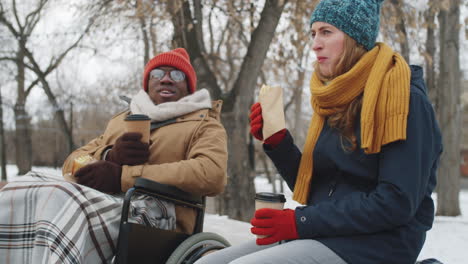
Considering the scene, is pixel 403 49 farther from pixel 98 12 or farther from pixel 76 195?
pixel 76 195

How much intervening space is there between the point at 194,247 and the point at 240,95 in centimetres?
434

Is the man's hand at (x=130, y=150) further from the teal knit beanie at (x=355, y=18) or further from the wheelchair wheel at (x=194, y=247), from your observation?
the teal knit beanie at (x=355, y=18)

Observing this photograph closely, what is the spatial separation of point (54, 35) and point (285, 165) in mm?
11208

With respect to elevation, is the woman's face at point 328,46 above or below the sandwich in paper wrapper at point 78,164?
above

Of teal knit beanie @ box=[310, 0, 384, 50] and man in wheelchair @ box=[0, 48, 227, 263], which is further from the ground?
teal knit beanie @ box=[310, 0, 384, 50]

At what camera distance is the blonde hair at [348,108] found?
1.68 metres

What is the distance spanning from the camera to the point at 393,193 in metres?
1.50

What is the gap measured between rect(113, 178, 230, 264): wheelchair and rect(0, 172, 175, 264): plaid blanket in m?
0.10

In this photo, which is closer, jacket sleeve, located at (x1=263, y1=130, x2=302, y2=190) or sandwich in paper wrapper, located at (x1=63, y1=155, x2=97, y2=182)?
jacket sleeve, located at (x1=263, y1=130, x2=302, y2=190)

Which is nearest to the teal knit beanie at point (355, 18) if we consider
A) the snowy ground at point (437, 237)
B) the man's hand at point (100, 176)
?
the man's hand at point (100, 176)

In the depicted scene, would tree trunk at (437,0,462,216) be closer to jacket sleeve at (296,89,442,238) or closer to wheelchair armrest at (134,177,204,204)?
wheelchair armrest at (134,177,204,204)

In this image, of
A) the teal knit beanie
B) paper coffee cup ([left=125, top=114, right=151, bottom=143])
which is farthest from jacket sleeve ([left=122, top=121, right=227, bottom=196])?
the teal knit beanie

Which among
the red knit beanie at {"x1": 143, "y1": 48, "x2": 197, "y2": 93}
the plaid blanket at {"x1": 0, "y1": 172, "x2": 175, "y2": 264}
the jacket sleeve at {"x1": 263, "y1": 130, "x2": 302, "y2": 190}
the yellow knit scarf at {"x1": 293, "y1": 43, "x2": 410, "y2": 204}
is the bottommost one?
the plaid blanket at {"x1": 0, "y1": 172, "x2": 175, "y2": 264}

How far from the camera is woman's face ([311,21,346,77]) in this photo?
69.7 inches
